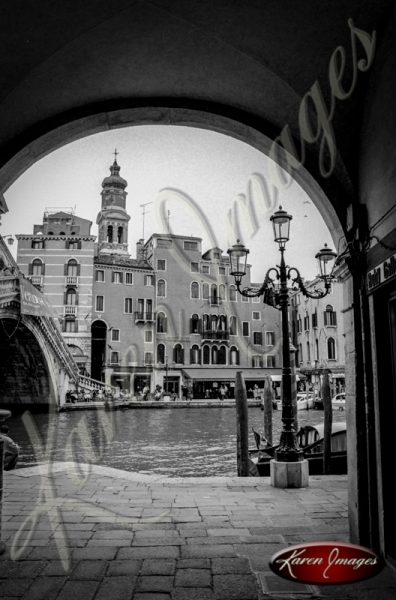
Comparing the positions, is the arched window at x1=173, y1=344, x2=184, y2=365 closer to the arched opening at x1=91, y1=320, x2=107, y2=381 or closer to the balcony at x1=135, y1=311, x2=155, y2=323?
the balcony at x1=135, y1=311, x2=155, y2=323

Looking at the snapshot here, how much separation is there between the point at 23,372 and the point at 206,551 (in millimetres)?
27966


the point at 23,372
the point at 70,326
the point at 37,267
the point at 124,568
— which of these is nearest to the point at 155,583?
the point at 124,568

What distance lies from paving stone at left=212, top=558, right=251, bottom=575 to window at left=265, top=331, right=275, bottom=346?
39.1 metres

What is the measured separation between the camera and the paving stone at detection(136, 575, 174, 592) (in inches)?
122

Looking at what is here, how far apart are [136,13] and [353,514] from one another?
4069 millimetres

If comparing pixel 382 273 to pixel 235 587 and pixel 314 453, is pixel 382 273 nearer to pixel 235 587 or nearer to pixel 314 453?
pixel 235 587

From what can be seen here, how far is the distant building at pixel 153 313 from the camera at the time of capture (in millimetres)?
37125

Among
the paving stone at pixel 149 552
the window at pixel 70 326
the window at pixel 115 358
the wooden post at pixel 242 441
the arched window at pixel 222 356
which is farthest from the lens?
the arched window at pixel 222 356

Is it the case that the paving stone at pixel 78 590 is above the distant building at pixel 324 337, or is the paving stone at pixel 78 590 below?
below

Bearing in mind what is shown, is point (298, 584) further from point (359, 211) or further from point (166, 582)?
point (359, 211)

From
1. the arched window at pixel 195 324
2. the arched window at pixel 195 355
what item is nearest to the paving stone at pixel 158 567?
the arched window at pixel 195 355

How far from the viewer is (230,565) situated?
3.51 m

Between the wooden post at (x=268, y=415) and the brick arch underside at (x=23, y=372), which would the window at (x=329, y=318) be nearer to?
the brick arch underside at (x=23, y=372)

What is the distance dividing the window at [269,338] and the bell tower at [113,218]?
15.2m
